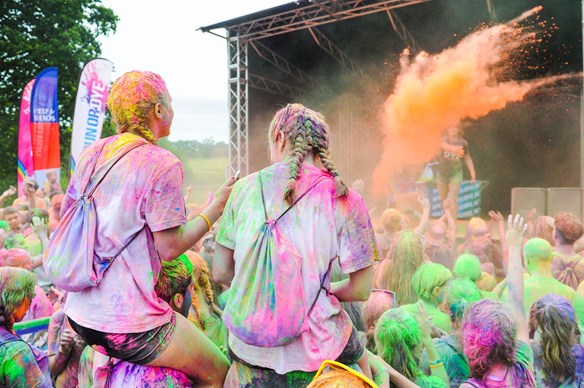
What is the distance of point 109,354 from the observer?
1.59m

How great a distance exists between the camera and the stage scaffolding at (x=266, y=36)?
10.3 m

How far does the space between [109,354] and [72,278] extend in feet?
0.90

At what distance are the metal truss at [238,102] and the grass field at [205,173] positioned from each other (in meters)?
0.88

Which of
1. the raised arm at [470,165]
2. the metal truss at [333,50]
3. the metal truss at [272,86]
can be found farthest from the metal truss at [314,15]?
the raised arm at [470,165]

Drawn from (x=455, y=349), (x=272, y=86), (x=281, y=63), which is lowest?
(x=455, y=349)

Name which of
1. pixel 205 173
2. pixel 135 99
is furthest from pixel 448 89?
pixel 135 99

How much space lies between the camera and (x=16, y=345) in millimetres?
2053

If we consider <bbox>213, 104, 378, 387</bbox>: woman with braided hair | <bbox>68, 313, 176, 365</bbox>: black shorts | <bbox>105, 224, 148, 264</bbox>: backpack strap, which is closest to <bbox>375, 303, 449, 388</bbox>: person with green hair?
<bbox>213, 104, 378, 387</bbox>: woman with braided hair

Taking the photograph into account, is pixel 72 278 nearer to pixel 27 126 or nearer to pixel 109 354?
pixel 109 354

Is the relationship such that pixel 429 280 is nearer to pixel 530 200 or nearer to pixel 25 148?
pixel 530 200

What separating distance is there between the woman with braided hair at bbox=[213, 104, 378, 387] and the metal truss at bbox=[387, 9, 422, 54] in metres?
9.78

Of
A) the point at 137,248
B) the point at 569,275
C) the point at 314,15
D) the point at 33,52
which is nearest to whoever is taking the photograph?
the point at 137,248

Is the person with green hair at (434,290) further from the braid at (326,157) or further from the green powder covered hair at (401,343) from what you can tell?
the braid at (326,157)

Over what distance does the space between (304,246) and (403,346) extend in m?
0.90
